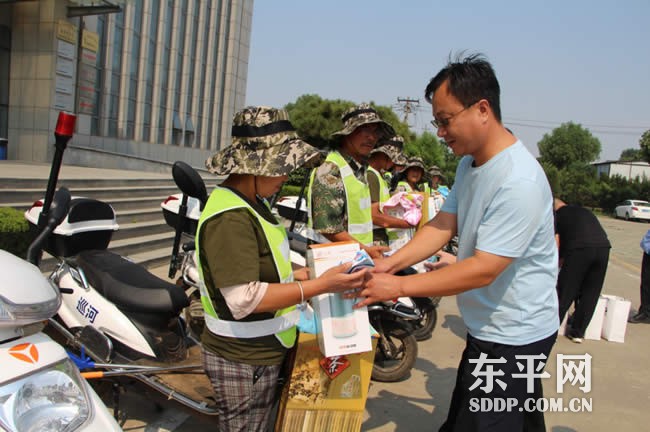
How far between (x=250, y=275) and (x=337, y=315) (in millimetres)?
483

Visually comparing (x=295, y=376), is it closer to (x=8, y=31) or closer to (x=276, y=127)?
(x=276, y=127)

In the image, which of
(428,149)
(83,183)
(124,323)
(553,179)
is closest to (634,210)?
(428,149)

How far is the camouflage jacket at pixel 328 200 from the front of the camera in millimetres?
3355

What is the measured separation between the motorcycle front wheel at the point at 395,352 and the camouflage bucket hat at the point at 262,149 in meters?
2.31

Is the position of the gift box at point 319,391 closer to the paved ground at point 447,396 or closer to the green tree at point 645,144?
the paved ground at point 447,396

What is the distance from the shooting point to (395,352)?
3992 millimetres

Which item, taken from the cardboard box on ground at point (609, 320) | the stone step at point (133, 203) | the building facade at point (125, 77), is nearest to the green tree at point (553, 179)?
the cardboard box on ground at point (609, 320)

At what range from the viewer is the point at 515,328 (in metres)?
1.98

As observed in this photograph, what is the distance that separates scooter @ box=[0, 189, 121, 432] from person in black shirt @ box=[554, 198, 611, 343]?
4.72m

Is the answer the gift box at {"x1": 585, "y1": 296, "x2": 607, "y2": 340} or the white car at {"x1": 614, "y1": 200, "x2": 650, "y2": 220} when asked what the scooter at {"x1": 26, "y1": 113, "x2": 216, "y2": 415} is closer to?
the gift box at {"x1": 585, "y1": 296, "x2": 607, "y2": 340}

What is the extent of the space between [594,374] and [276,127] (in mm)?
4186

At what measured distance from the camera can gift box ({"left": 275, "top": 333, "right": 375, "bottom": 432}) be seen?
83.5 inches

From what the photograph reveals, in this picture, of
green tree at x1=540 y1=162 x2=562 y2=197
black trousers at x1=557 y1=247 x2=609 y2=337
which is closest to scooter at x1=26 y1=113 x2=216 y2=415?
green tree at x1=540 y1=162 x2=562 y2=197

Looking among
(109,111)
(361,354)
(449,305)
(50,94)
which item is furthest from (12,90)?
(361,354)
